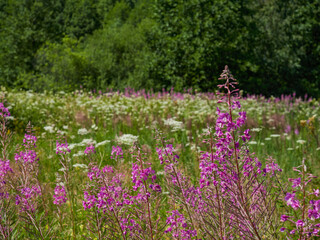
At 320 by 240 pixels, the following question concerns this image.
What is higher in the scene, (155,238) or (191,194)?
(191,194)

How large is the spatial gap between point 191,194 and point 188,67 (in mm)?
14150

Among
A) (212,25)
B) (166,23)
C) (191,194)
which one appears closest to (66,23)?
(166,23)

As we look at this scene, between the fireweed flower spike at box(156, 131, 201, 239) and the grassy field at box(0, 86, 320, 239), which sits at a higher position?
the fireweed flower spike at box(156, 131, 201, 239)

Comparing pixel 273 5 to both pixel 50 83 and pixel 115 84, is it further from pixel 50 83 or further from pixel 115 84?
pixel 50 83

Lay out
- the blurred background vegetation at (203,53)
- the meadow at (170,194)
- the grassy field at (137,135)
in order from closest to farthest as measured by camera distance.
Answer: the meadow at (170,194) < the grassy field at (137,135) < the blurred background vegetation at (203,53)

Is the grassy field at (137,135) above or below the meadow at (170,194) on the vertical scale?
below

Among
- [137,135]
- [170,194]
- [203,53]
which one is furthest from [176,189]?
[203,53]

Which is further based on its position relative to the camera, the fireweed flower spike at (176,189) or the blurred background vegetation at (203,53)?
the blurred background vegetation at (203,53)

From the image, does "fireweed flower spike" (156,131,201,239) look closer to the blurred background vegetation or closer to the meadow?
the meadow

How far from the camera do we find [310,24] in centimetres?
1775

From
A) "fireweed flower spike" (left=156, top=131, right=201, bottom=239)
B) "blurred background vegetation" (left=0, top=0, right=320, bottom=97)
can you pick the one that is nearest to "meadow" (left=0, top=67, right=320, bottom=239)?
"fireweed flower spike" (left=156, top=131, right=201, bottom=239)

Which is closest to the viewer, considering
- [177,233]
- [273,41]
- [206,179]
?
[206,179]

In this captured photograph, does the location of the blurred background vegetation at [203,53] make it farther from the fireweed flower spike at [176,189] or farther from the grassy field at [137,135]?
the fireweed flower spike at [176,189]

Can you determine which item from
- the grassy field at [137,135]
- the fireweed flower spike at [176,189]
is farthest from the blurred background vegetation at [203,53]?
the fireweed flower spike at [176,189]
